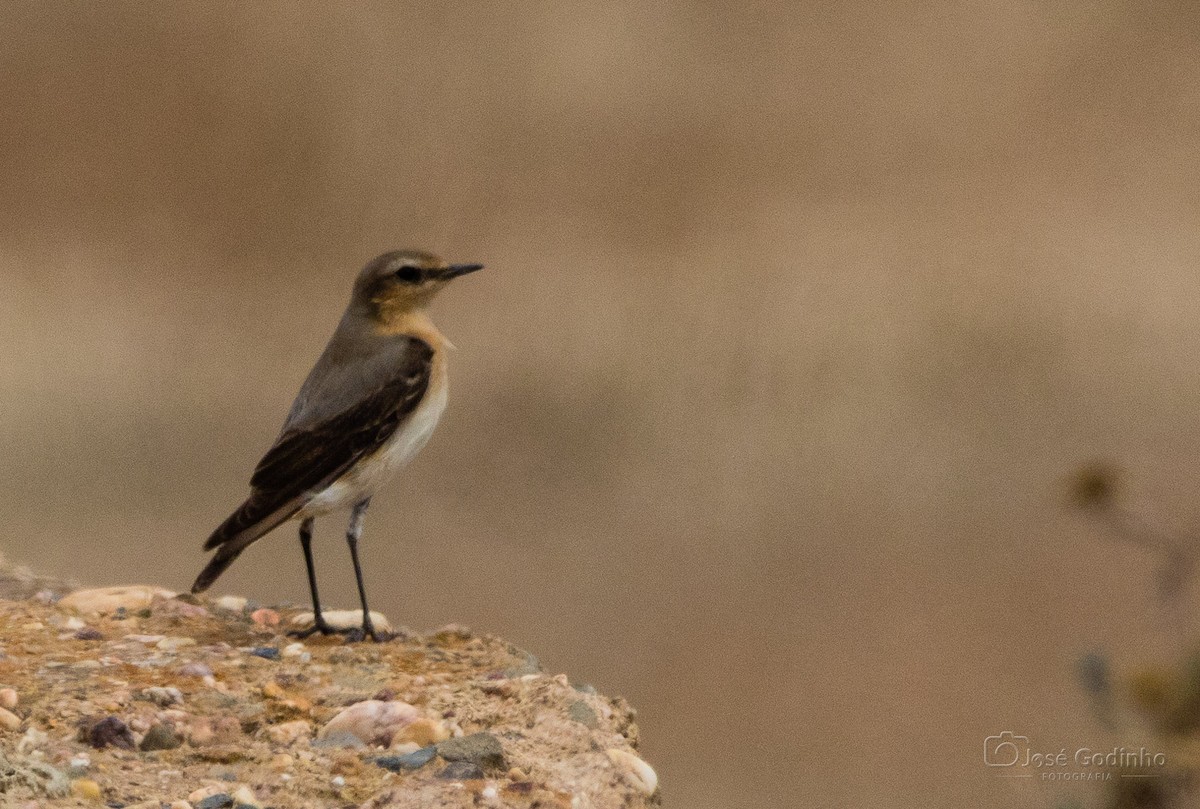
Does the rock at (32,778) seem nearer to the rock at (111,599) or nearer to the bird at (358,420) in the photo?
the bird at (358,420)

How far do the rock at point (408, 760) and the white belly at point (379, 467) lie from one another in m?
2.07

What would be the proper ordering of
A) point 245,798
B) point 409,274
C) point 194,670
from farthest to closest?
point 409,274 → point 194,670 → point 245,798

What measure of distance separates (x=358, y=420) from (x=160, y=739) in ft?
7.34

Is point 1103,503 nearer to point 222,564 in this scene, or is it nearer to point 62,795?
point 62,795


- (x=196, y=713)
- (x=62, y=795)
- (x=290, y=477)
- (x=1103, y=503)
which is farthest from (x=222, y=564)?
(x=1103, y=503)

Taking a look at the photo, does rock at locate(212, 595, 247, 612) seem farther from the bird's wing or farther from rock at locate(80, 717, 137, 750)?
rock at locate(80, 717, 137, 750)

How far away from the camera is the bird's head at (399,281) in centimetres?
816

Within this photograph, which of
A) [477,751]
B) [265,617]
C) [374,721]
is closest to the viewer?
[477,751]

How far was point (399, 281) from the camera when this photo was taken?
26.9ft

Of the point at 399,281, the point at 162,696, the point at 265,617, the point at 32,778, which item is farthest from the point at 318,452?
the point at 32,778

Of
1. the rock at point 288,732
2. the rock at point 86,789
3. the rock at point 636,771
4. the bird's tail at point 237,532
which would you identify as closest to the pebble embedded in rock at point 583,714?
the rock at point 636,771

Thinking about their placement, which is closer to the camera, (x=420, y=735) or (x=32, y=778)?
(x=32, y=778)

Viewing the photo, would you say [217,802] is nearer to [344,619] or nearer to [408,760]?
[408,760]

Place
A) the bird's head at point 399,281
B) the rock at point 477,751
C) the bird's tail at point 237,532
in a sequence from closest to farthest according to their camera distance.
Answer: the rock at point 477,751
the bird's tail at point 237,532
the bird's head at point 399,281
